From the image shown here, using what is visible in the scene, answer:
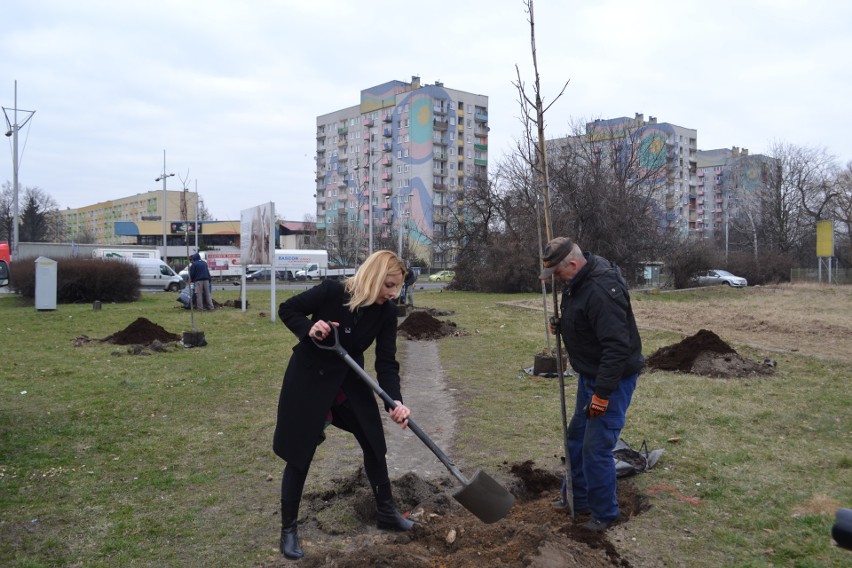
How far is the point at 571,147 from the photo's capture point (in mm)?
41719

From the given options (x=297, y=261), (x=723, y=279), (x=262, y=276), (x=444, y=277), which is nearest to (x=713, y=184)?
(x=723, y=279)

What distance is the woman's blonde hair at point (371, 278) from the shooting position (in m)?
3.65

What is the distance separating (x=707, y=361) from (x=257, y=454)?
6902 mm

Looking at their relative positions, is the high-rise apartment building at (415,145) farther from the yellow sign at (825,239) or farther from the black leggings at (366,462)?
the black leggings at (366,462)

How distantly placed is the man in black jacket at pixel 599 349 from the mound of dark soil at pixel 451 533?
32 centimetres

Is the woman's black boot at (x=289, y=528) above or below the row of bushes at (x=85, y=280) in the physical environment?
below

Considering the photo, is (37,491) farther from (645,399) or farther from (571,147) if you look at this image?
(571,147)

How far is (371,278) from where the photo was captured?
3658mm

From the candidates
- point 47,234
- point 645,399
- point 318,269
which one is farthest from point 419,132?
point 645,399

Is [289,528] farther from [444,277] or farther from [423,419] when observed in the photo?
[444,277]

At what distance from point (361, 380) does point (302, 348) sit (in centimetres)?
42

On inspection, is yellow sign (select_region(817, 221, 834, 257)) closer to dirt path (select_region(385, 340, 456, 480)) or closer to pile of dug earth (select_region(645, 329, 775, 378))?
pile of dug earth (select_region(645, 329, 775, 378))

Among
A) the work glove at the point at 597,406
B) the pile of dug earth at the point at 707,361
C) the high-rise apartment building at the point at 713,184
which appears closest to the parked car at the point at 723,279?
the pile of dug earth at the point at 707,361

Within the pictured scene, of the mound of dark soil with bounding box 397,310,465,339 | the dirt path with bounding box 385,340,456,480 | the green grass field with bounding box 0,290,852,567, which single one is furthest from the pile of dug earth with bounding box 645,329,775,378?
the mound of dark soil with bounding box 397,310,465,339
